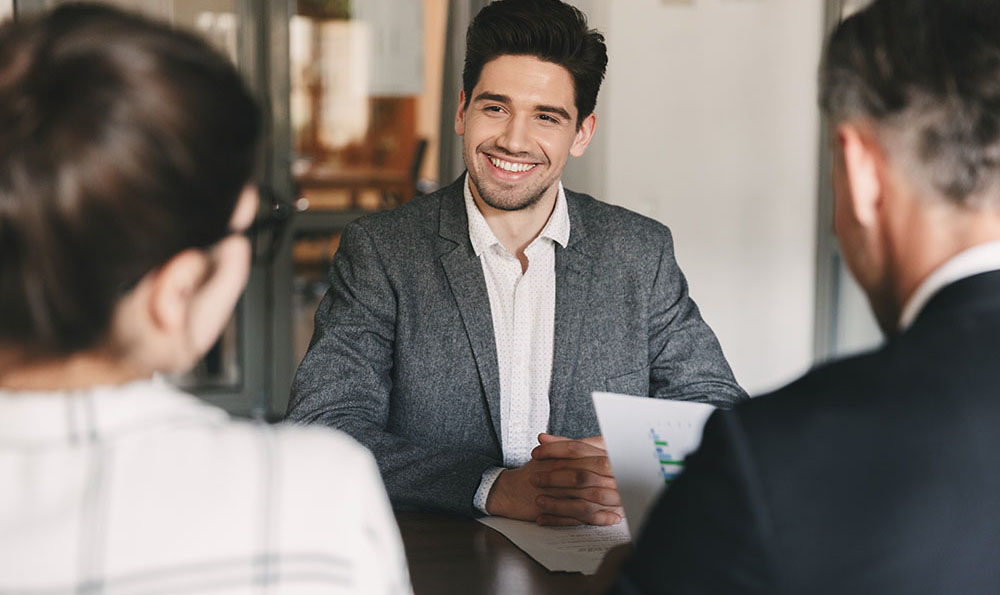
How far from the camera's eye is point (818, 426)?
0.76 meters

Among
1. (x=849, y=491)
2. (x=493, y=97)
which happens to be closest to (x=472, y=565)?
(x=849, y=491)

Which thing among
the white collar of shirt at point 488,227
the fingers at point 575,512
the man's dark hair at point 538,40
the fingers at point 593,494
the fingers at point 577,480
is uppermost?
the man's dark hair at point 538,40

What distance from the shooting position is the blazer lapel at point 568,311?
74.3 inches

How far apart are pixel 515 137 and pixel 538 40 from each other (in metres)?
0.20

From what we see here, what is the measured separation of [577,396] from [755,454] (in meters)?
1.16

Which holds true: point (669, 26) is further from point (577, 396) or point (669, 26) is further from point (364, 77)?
point (577, 396)

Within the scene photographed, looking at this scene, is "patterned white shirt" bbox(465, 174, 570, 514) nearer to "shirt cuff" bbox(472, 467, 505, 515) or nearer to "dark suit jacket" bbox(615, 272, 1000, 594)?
"shirt cuff" bbox(472, 467, 505, 515)

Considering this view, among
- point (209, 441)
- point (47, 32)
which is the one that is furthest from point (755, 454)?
point (47, 32)

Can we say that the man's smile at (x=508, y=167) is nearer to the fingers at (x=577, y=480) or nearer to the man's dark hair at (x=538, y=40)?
the man's dark hair at (x=538, y=40)

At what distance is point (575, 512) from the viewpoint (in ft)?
4.76

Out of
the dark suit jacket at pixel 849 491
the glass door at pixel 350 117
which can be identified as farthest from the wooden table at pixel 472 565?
the glass door at pixel 350 117

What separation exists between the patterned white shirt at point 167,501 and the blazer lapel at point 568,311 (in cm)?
111

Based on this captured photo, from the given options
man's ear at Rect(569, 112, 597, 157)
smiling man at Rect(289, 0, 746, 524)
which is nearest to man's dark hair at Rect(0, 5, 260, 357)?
smiling man at Rect(289, 0, 746, 524)

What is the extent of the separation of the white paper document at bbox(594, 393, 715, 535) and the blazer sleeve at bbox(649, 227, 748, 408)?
2.08 ft
